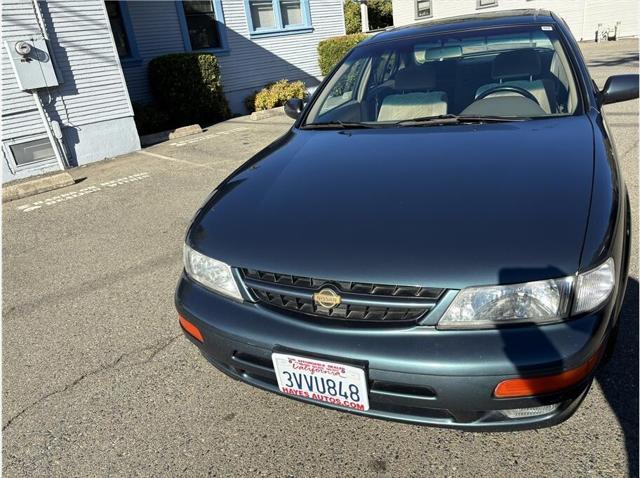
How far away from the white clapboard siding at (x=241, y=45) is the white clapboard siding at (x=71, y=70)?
2019 millimetres

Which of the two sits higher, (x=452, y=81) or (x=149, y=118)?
(x=452, y=81)

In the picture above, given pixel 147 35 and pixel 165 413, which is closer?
pixel 165 413

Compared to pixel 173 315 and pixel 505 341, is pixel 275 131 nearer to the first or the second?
pixel 173 315

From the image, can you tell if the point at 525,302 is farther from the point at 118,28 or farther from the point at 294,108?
the point at 118,28

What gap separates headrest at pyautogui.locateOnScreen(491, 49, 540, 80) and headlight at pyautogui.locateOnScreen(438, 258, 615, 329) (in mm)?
1683

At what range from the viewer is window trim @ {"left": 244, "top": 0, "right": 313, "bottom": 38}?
1117 cm

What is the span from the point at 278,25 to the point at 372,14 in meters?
23.6

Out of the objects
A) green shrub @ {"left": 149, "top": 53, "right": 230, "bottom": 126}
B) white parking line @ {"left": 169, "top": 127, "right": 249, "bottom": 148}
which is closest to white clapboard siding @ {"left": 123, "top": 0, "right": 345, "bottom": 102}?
green shrub @ {"left": 149, "top": 53, "right": 230, "bottom": 126}

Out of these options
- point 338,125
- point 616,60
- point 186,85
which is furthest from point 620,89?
point 616,60

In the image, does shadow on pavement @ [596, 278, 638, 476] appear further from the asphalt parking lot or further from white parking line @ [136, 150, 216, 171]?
white parking line @ [136, 150, 216, 171]

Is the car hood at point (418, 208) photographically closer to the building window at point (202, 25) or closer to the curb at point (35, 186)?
the curb at point (35, 186)

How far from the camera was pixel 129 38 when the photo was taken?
30.6 ft

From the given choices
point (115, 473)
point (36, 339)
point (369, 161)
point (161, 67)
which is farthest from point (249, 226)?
point (161, 67)

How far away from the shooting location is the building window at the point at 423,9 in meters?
21.9
